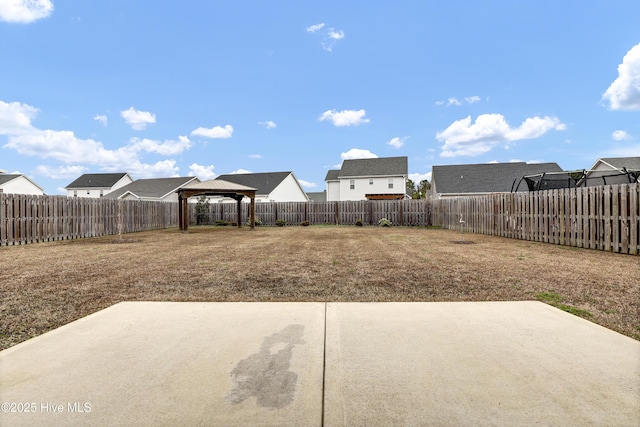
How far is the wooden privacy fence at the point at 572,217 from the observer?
26.8 ft

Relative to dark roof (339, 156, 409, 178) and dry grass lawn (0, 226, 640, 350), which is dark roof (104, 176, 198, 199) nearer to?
dark roof (339, 156, 409, 178)

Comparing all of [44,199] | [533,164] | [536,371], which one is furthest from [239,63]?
[533,164]

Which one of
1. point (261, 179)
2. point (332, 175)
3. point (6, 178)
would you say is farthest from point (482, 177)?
point (6, 178)

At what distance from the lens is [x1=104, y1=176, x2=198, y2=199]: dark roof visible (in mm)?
36156

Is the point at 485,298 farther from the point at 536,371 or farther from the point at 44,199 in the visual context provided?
the point at 44,199

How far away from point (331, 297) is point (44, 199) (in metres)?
14.5

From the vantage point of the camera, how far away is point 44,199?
12.8 meters

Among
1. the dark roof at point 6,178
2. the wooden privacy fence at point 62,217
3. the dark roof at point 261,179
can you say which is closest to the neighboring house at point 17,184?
the dark roof at point 6,178

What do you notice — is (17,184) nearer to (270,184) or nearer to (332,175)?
(270,184)

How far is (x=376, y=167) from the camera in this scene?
1447 inches

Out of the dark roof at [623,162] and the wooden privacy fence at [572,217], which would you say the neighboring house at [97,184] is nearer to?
the wooden privacy fence at [572,217]

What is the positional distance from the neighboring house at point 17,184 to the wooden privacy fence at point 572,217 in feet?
136

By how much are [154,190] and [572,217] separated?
39.8 m

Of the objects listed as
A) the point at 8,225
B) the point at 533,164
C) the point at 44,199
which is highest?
the point at 533,164
